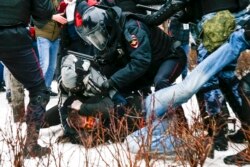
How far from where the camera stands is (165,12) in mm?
4074

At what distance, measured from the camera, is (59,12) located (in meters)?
5.44

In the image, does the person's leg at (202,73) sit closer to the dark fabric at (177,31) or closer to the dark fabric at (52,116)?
the dark fabric at (52,116)

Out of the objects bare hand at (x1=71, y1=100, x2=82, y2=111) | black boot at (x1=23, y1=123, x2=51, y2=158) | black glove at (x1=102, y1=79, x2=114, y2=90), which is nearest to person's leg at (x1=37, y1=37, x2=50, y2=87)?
bare hand at (x1=71, y1=100, x2=82, y2=111)

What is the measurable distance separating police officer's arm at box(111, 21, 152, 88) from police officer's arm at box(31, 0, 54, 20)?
0.70m

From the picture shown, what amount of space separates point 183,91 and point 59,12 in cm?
228

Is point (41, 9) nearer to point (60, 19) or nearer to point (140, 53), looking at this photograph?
point (140, 53)

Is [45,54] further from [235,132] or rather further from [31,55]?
[235,132]

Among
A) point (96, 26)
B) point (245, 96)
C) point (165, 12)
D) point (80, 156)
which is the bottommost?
point (80, 156)

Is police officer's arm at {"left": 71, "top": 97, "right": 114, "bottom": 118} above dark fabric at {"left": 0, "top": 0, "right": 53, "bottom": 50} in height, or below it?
below

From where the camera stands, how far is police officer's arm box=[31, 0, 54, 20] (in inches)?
145

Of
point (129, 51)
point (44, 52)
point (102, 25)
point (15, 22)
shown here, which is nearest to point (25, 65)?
point (15, 22)

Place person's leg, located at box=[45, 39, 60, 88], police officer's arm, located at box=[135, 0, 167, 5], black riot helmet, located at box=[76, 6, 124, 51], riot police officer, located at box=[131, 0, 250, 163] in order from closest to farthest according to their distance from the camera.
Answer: riot police officer, located at box=[131, 0, 250, 163], black riot helmet, located at box=[76, 6, 124, 51], police officer's arm, located at box=[135, 0, 167, 5], person's leg, located at box=[45, 39, 60, 88]

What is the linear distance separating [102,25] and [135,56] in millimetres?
415

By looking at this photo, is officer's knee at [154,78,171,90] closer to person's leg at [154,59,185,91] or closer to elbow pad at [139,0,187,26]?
person's leg at [154,59,185,91]
